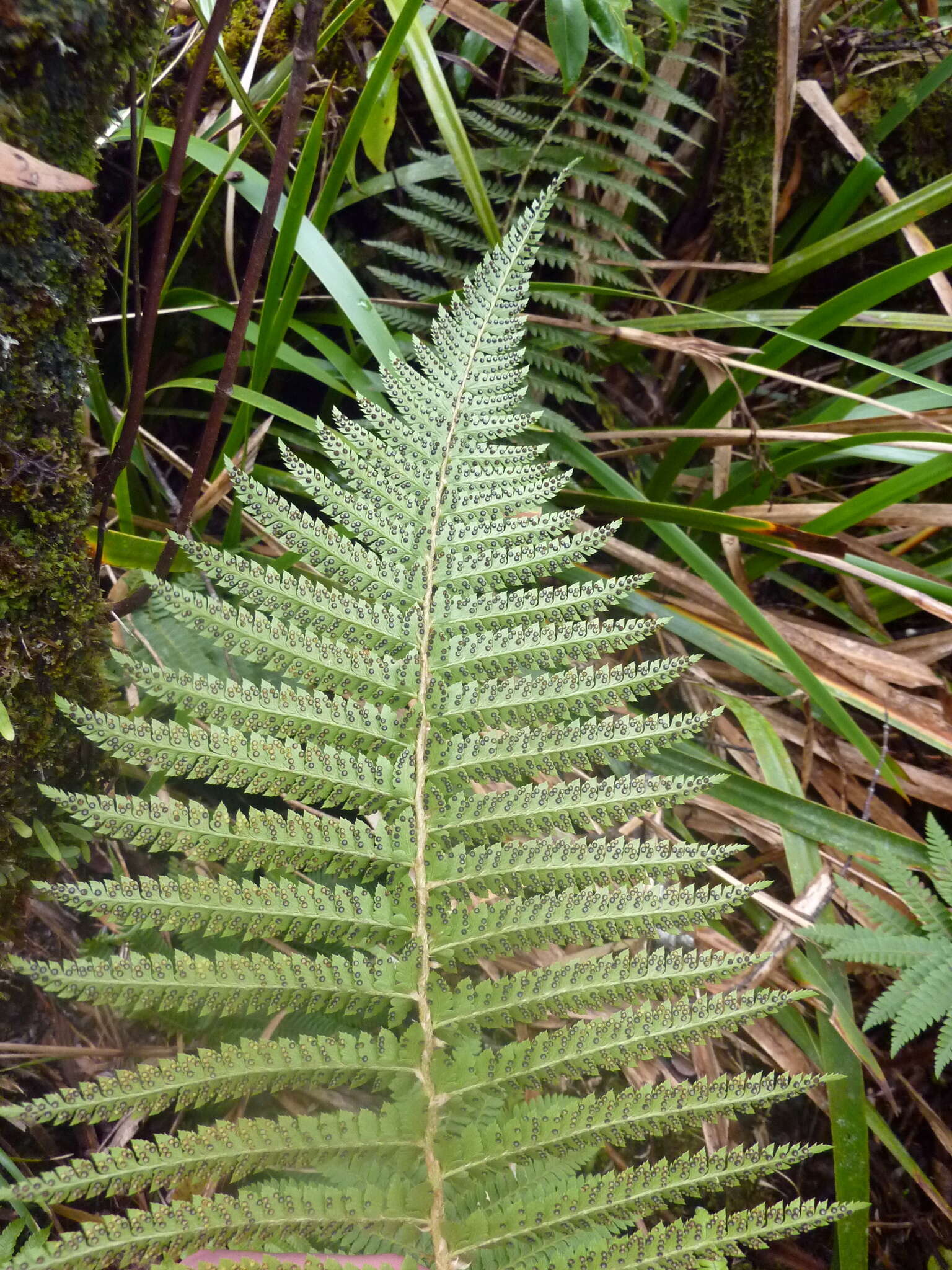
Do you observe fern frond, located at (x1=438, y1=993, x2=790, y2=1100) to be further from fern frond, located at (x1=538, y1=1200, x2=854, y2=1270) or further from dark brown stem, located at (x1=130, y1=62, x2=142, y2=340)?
dark brown stem, located at (x1=130, y1=62, x2=142, y2=340)

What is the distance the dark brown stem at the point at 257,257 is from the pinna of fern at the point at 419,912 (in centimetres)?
41

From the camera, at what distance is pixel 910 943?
176cm

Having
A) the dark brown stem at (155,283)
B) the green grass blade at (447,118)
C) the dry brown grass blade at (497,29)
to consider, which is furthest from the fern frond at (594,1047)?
the dry brown grass blade at (497,29)

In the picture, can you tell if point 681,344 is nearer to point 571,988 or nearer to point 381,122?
point 381,122

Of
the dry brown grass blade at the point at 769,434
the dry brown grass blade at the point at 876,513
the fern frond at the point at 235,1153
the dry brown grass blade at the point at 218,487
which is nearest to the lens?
the fern frond at the point at 235,1153

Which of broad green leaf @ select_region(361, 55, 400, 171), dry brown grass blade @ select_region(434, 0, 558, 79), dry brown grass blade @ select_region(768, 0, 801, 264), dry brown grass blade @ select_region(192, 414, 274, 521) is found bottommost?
dry brown grass blade @ select_region(192, 414, 274, 521)

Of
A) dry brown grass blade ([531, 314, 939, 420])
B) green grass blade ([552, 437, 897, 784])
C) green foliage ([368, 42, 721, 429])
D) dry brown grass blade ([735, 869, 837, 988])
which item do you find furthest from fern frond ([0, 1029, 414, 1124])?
dry brown grass blade ([531, 314, 939, 420])

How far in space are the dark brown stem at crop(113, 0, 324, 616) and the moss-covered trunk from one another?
0.21 meters

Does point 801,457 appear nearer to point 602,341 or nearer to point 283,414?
point 602,341

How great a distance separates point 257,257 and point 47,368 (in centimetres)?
40

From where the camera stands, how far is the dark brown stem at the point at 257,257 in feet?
4.20

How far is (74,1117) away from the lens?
0.82 metres

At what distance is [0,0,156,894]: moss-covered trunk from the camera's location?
1.07 metres

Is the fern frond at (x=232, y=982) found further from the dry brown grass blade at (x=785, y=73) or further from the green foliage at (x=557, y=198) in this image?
the dry brown grass blade at (x=785, y=73)
